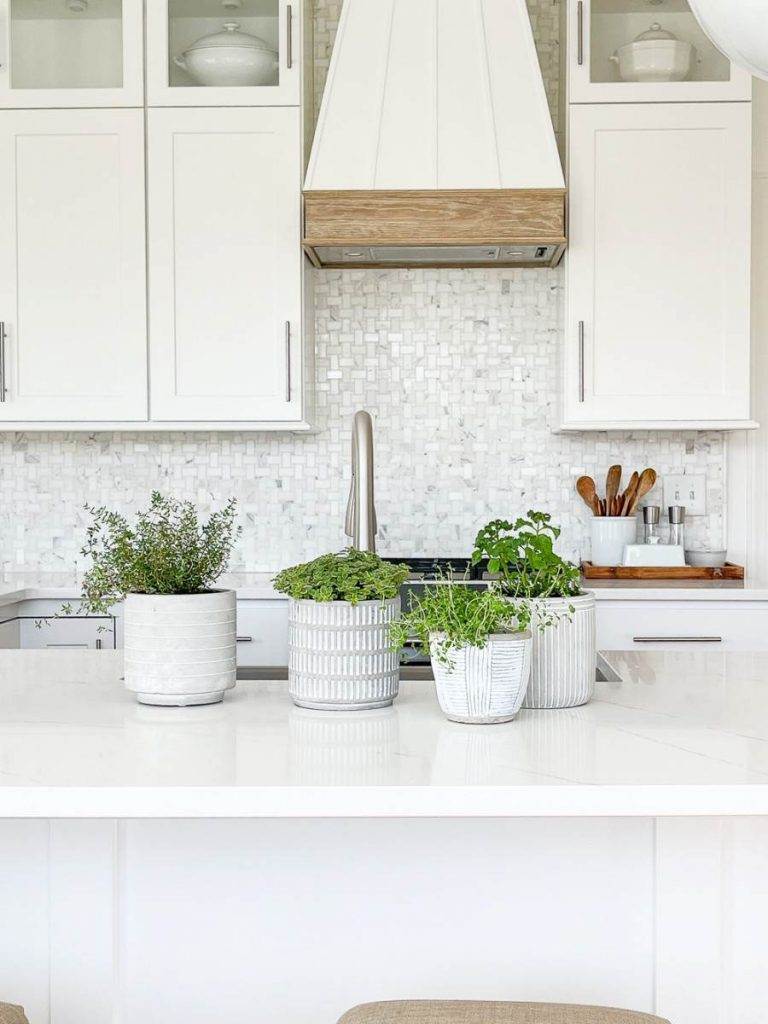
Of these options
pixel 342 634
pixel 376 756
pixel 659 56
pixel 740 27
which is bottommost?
pixel 376 756

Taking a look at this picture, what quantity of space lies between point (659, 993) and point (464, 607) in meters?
0.54

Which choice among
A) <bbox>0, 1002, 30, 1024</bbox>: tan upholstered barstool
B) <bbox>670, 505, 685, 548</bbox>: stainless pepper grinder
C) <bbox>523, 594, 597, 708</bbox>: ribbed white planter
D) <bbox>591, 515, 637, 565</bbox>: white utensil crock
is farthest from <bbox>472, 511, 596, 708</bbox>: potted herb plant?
<bbox>670, 505, 685, 548</bbox>: stainless pepper grinder

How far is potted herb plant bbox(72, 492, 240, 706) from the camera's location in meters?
1.37

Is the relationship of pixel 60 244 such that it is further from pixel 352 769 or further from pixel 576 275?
pixel 352 769

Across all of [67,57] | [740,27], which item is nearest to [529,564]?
[740,27]

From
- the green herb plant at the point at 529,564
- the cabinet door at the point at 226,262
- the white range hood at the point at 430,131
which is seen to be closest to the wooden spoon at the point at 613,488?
the white range hood at the point at 430,131

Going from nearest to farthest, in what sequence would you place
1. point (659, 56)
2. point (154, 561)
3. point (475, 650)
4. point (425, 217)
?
point (475, 650) → point (154, 561) → point (425, 217) → point (659, 56)

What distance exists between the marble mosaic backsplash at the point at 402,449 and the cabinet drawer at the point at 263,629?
0.56 m

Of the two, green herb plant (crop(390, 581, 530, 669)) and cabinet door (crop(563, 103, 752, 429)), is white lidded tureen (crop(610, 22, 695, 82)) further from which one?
green herb plant (crop(390, 581, 530, 669))

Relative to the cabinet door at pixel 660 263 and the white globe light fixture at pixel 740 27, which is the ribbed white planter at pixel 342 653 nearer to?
the white globe light fixture at pixel 740 27

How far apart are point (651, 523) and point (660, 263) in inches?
33.4

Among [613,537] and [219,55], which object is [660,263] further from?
[219,55]

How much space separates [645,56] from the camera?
10.7 ft

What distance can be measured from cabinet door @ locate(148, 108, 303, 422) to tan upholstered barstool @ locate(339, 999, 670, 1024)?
2.32m
